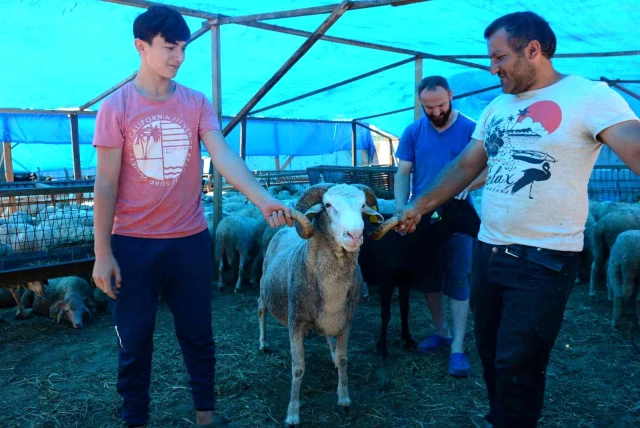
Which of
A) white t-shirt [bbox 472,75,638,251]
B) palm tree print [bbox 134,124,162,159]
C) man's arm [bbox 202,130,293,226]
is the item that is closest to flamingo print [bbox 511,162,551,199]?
white t-shirt [bbox 472,75,638,251]

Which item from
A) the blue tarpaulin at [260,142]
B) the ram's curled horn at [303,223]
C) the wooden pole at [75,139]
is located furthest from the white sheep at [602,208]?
the blue tarpaulin at [260,142]

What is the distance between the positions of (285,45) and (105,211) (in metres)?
6.17

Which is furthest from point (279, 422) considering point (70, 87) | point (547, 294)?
point (70, 87)

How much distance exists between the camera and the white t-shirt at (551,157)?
200 cm

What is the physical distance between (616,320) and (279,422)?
376 centimetres

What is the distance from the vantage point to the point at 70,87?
9242 millimetres

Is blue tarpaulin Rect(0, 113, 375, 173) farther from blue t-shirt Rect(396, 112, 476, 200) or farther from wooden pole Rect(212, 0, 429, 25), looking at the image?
blue t-shirt Rect(396, 112, 476, 200)

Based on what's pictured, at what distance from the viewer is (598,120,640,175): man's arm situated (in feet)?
6.12

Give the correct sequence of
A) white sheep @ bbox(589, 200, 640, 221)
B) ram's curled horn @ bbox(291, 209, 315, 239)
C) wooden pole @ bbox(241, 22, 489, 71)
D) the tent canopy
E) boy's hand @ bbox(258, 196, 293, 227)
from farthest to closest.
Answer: white sheep @ bbox(589, 200, 640, 221) < wooden pole @ bbox(241, 22, 489, 71) < the tent canopy < ram's curled horn @ bbox(291, 209, 315, 239) < boy's hand @ bbox(258, 196, 293, 227)

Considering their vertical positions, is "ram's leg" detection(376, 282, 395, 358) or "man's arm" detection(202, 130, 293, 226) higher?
"man's arm" detection(202, 130, 293, 226)

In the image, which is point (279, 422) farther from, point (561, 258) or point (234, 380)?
point (561, 258)

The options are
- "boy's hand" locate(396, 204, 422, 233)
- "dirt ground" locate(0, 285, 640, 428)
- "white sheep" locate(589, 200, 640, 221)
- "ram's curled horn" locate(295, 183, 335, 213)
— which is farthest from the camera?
"white sheep" locate(589, 200, 640, 221)

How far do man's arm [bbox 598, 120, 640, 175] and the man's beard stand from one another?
194 centimetres

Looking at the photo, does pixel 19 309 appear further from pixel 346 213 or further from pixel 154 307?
pixel 346 213
